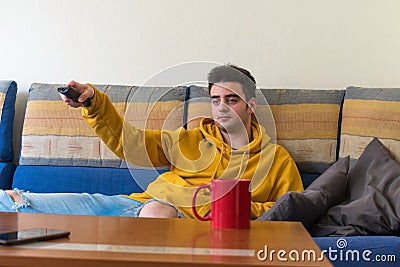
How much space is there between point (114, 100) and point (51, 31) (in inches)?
22.4

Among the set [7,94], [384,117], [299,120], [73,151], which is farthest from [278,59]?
[7,94]

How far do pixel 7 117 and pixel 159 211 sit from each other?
109cm

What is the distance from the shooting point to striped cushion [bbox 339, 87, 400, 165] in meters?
2.31

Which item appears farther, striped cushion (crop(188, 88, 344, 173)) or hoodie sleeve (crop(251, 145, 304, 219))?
striped cushion (crop(188, 88, 344, 173))

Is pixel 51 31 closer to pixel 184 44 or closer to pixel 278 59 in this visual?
pixel 184 44

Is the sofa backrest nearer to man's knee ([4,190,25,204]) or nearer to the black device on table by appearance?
man's knee ([4,190,25,204])

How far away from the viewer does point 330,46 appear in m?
2.75

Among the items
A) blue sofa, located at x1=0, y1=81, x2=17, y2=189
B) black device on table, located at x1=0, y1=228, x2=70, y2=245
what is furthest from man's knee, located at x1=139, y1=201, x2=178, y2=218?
blue sofa, located at x1=0, y1=81, x2=17, y2=189

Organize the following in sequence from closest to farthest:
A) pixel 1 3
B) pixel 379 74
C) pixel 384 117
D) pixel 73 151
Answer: pixel 384 117, pixel 73 151, pixel 379 74, pixel 1 3

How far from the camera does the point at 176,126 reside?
233 centimetres

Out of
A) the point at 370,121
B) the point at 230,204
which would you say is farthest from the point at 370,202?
the point at 230,204

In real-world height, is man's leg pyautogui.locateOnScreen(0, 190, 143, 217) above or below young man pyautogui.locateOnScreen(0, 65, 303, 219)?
below

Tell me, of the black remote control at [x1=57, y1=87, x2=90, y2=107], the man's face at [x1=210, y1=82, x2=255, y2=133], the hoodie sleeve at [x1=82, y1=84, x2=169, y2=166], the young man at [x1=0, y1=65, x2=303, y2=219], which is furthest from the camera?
the man's face at [x1=210, y1=82, x2=255, y2=133]

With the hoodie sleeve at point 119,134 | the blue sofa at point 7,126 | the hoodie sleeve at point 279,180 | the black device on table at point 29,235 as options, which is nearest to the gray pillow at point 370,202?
the hoodie sleeve at point 279,180
